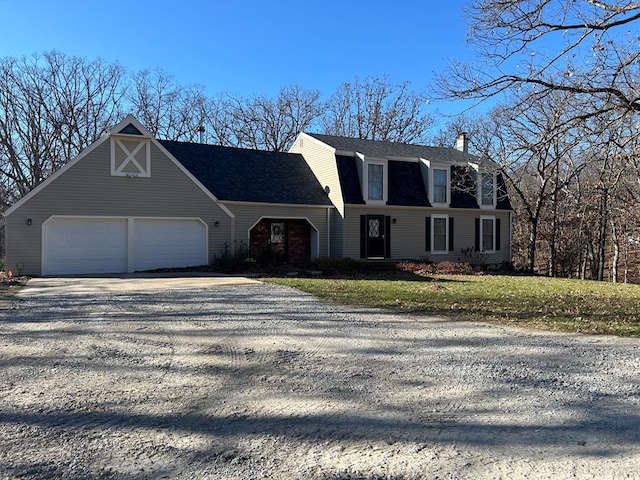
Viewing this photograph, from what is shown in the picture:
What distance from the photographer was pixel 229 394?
4.22m

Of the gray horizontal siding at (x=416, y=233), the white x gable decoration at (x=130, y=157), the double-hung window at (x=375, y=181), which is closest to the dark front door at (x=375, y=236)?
the gray horizontal siding at (x=416, y=233)

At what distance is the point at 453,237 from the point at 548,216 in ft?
26.2

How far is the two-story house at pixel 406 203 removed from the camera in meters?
20.2

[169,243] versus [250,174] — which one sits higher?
[250,174]

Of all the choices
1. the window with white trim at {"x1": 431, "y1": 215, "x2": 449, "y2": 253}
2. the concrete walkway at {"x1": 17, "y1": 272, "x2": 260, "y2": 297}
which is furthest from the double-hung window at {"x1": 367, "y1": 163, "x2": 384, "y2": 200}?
the concrete walkway at {"x1": 17, "y1": 272, "x2": 260, "y2": 297}

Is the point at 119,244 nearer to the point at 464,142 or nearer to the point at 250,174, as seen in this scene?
the point at 250,174

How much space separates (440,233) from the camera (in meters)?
22.0

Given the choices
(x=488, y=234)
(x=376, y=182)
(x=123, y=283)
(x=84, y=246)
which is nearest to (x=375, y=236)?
(x=376, y=182)

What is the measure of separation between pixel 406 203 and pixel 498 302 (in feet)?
35.8

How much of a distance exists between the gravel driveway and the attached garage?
9.32 meters

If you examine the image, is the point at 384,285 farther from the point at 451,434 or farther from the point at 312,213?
the point at 451,434

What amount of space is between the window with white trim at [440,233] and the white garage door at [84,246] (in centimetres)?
1281

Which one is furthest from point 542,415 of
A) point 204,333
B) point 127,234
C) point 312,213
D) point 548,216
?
point 548,216

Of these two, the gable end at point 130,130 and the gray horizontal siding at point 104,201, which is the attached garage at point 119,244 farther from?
the gable end at point 130,130
